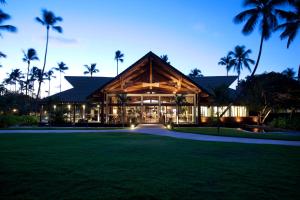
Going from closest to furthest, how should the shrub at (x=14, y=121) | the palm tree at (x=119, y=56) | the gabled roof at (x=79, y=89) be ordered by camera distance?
the shrub at (x=14, y=121)
the gabled roof at (x=79, y=89)
the palm tree at (x=119, y=56)

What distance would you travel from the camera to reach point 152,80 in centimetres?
2834

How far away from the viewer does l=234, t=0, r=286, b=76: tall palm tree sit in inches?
987

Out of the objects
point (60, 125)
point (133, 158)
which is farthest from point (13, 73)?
point (133, 158)

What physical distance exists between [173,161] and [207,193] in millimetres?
3027

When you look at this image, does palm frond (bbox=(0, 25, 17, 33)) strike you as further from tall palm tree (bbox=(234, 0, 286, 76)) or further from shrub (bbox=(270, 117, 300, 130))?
shrub (bbox=(270, 117, 300, 130))

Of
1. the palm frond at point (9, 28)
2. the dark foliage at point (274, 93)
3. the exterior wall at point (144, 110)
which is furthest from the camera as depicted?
the palm frond at point (9, 28)

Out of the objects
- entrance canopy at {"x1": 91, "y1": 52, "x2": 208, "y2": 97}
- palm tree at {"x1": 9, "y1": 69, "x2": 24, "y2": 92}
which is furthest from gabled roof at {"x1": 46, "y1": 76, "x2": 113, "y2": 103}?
palm tree at {"x1": 9, "y1": 69, "x2": 24, "y2": 92}

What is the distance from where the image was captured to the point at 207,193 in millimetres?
4461

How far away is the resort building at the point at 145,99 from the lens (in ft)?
85.3

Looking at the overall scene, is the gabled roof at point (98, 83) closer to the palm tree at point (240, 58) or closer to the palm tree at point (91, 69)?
the palm tree at point (240, 58)

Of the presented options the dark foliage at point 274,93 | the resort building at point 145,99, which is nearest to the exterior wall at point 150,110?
the resort building at point 145,99

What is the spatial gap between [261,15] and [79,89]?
75.6 ft

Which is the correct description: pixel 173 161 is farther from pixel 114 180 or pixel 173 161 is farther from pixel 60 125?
pixel 60 125

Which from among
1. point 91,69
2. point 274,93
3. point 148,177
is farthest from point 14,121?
point 91,69
